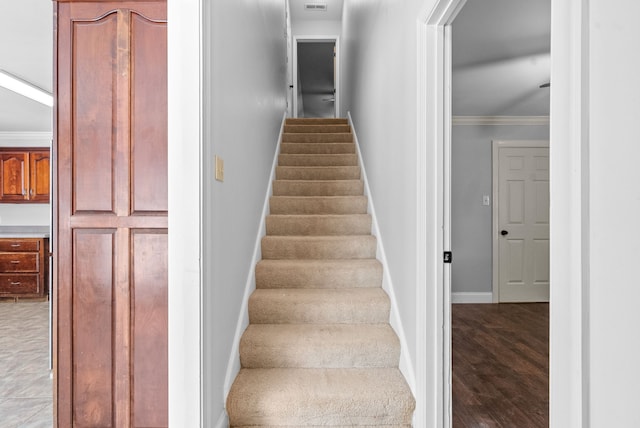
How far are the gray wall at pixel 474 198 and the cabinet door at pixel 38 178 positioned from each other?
19.8 ft

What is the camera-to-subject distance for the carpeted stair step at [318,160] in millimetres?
3756

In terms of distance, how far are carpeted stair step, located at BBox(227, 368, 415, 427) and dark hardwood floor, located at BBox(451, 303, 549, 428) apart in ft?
1.79

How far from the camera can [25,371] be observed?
2.74 metres

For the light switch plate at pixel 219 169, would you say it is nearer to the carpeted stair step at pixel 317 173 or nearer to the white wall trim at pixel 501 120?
the carpeted stair step at pixel 317 173

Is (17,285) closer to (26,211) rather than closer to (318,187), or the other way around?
(26,211)

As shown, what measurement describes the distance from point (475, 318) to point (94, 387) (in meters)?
3.60

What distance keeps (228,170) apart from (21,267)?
506 cm

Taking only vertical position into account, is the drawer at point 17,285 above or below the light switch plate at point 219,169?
below

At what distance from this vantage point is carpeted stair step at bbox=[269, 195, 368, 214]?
3.08 m

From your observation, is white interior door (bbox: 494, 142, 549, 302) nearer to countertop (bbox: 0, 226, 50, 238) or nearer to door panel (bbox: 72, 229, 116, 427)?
door panel (bbox: 72, 229, 116, 427)

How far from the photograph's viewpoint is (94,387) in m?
1.69

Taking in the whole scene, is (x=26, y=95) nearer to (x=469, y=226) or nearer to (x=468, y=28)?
(x=468, y=28)

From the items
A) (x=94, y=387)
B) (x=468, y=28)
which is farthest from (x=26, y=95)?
(x=468, y=28)

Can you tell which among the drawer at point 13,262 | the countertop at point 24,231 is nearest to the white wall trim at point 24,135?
the countertop at point 24,231
